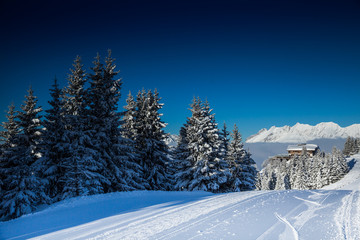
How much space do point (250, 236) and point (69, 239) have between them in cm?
456

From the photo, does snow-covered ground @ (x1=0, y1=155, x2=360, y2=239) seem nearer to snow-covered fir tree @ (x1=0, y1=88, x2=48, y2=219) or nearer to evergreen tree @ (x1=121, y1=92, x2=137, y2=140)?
snow-covered fir tree @ (x1=0, y1=88, x2=48, y2=219)

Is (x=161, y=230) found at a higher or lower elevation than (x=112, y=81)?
lower

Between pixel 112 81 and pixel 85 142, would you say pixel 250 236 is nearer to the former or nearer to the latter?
pixel 85 142

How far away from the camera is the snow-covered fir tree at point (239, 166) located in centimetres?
2588

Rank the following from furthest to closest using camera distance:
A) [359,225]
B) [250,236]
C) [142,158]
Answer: [142,158], [359,225], [250,236]

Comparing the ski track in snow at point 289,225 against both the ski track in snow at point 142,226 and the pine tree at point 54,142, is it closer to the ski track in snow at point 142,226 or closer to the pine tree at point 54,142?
the ski track in snow at point 142,226

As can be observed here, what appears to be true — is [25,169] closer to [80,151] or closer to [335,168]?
[80,151]

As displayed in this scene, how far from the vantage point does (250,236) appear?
16.3 ft

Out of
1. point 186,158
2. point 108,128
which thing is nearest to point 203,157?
point 186,158

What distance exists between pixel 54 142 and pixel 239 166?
791 inches

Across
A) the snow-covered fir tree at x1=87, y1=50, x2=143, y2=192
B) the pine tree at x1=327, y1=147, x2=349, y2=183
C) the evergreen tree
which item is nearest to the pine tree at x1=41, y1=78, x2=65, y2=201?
the snow-covered fir tree at x1=87, y1=50, x2=143, y2=192

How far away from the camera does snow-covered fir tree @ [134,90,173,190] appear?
69.2ft

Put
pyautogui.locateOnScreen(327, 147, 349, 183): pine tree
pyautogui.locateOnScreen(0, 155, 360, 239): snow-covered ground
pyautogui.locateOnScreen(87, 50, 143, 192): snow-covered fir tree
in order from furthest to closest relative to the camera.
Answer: pyautogui.locateOnScreen(327, 147, 349, 183): pine tree
pyautogui.locateOnScreen(87, 50, 143, 192): snow-covered fir tree
pyautogui.locateOnScreen(0, 155, 360, 239): snow-covered ground

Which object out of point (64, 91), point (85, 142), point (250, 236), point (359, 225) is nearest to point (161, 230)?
point (250, 236)
